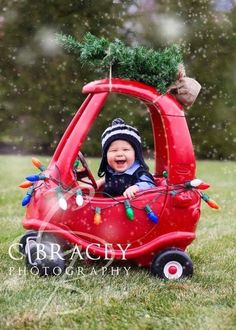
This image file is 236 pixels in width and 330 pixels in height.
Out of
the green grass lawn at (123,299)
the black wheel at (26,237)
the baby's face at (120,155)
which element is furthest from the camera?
the baby's face at (120,155)

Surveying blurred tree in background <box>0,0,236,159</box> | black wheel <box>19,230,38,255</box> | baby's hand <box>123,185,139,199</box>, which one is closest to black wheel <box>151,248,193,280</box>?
baby's hand <box>123,185,139,199</box>

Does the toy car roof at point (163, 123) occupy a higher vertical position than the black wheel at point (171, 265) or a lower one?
higher

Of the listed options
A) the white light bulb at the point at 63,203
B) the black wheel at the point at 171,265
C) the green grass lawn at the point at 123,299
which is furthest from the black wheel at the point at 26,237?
the black wheel at the point at 171,265

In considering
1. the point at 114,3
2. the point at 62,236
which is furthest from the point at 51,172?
the point at 114,3

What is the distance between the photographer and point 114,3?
11586 millimetres

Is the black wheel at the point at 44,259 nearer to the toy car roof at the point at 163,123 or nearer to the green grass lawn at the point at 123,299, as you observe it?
the green grass lawn at the point at 123,299

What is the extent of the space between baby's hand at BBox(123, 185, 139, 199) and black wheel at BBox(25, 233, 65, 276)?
1.30ft

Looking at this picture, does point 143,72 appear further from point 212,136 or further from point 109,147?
point 212,136

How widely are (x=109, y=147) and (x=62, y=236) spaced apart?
0.53 meters

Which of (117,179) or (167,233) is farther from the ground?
(117,179)

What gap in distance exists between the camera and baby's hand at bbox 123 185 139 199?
9.34 feet

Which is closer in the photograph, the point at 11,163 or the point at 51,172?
the point at 51,172

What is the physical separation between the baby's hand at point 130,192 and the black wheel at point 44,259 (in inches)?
15.6

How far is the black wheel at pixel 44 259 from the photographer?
108 inches
